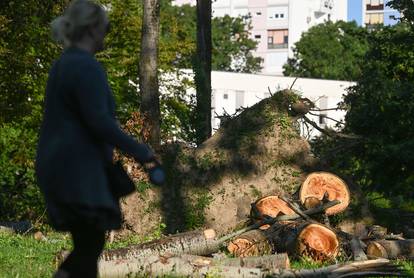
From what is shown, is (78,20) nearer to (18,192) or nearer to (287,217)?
(287,217)

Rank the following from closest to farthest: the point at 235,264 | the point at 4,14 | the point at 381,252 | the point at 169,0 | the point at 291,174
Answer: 1. the point at 235,264
2. the point at 381,252
3. the point at 291,174
4. the point at 4,14
5. the point at 169,0

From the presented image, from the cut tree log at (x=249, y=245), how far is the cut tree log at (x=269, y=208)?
1.87 m

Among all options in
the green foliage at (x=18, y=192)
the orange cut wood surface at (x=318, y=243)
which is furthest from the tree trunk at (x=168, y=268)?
the green foliage at (x=18, y=192)

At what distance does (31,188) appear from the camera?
24344mm

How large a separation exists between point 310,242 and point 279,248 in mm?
595

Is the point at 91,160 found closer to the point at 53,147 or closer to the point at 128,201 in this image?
the point at 53,147

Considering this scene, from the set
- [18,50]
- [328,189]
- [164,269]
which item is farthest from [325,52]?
[164,269]

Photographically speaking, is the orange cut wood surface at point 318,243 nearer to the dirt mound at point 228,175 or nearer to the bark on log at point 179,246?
the bark on log at point 179,246

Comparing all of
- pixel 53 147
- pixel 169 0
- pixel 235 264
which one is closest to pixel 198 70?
pixel 235 264

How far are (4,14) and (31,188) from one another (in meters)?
4.51

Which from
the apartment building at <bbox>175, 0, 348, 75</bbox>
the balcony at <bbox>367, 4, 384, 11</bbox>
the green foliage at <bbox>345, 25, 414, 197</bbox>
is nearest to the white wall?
the apartment building at <bbox>175, 0, 348, 75</bbox>

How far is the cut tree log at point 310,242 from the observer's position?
11531mm

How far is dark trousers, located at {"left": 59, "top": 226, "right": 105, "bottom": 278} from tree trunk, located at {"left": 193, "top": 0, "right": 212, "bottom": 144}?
16.9 metres

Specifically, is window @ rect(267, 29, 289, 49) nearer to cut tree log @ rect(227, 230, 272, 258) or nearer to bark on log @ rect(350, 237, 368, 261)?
cut tree log @ rect(227, 230, 272, 258)
